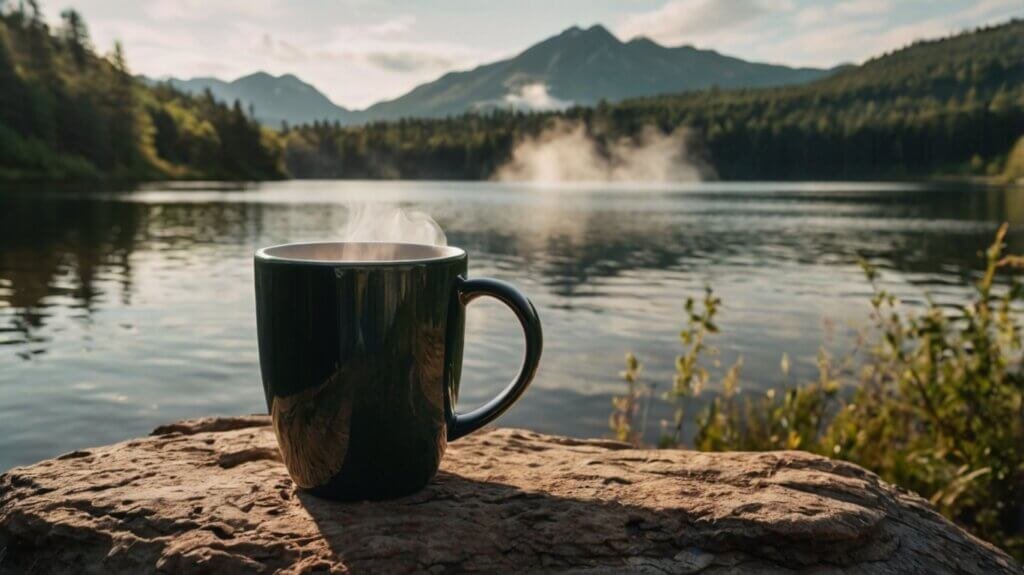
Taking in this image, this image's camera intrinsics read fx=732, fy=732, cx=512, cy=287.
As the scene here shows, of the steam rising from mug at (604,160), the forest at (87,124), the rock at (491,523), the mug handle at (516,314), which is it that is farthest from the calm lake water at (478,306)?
the steam rising from mug at (604,160)

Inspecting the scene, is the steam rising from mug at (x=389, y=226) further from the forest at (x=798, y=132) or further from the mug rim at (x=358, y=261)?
the forest at (x=798, y=132)

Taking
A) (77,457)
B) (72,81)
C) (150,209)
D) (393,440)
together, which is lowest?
(150,209)

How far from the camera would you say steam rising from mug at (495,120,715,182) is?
160 meters

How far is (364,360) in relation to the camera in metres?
1.82

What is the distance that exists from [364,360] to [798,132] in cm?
15832

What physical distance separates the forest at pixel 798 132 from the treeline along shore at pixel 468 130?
0.34m

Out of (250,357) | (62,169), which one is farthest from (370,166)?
A: (250,357)

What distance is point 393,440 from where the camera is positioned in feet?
6.22

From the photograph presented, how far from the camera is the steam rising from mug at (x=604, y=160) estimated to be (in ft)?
525

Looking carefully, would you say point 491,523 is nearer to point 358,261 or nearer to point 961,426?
point 358,261

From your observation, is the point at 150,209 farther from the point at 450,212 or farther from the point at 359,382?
the point at 359,382

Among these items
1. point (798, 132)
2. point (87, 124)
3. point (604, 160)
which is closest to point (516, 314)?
A: point (87, 124)

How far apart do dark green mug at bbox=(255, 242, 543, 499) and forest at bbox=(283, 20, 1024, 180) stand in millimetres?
145325

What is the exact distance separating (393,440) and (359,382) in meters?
0.19
